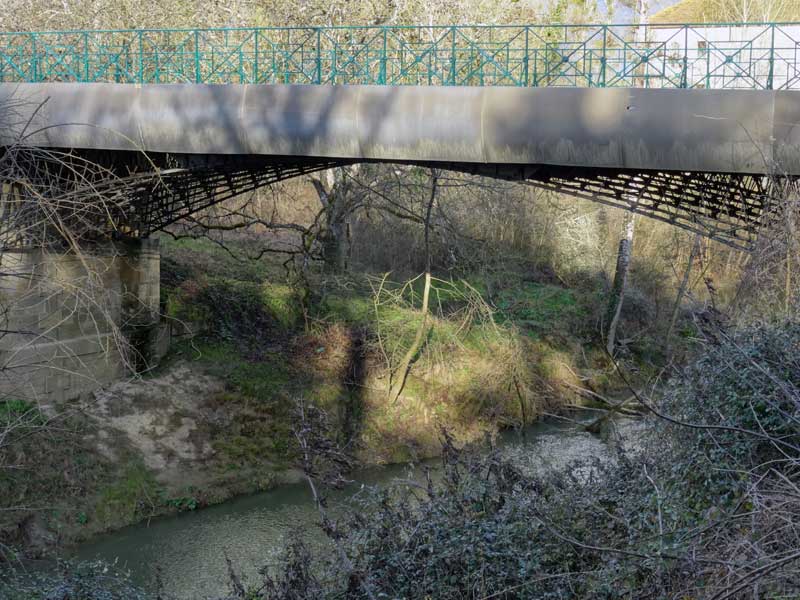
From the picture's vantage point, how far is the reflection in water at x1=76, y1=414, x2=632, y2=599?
11.4 m

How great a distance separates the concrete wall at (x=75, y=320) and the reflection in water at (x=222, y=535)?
2.47 meters

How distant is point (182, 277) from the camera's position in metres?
19.3

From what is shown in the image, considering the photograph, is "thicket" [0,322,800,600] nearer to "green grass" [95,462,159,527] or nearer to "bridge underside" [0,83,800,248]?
"bridge underside" [0,83,800,248]

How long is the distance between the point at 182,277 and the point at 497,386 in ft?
23.5

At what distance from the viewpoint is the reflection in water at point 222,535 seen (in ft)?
37.3

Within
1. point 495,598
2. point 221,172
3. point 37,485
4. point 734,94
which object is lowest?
point 37,485

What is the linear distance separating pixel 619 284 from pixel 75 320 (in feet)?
40.4

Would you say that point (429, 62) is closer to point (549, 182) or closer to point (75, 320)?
point (549, 182)

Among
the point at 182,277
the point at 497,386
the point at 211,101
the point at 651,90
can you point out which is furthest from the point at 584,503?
the point at 182,277

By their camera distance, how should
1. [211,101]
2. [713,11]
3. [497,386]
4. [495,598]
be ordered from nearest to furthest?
[495,598], [211,101], [497,386], [713,11]

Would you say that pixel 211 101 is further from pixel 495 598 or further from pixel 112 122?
pixel 495 598

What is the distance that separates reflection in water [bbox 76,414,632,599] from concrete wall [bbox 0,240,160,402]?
2.47m

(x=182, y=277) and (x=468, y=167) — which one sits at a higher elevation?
(x=468, y=167)

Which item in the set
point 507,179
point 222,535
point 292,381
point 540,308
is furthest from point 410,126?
point 540,308
